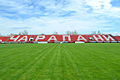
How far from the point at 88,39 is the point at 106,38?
34.2 feet

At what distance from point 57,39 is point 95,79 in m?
57.0

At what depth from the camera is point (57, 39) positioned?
63031mm

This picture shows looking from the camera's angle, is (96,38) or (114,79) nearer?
(114,79)

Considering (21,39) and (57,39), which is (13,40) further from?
(57,39)

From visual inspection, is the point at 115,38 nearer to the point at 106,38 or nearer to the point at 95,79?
the point at 106,38

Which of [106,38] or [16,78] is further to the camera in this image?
[106,38]

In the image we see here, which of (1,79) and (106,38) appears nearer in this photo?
(1,79)

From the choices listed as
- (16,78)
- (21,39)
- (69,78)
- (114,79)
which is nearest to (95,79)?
(114,79)

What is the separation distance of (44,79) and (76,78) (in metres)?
1.84

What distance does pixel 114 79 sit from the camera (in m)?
6.16

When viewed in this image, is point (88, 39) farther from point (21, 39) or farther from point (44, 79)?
point (44, 79)

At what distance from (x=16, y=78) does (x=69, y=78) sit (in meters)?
3.10

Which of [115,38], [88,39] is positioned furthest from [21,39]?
[115,38]

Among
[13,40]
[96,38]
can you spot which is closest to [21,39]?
[13,40]
